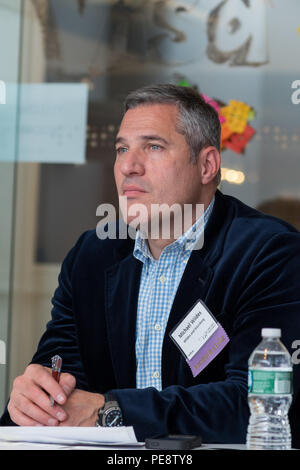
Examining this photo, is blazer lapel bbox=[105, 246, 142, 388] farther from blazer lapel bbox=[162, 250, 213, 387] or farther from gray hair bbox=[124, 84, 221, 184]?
gray hair bbox=[124, 84, 221, 184]

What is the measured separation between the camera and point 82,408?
1.79m

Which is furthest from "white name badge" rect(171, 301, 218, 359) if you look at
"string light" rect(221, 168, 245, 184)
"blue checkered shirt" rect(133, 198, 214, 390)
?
"string light" rect(221, 168, 245, 184)

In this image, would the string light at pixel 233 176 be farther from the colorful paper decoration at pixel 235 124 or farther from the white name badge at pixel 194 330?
the white name badge at pixel 194 330

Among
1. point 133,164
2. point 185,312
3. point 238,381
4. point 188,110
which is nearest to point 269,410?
point 238,381

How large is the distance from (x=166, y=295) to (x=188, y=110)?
0.56 m

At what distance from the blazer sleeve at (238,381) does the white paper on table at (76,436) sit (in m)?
0.23

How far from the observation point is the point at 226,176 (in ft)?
12.7

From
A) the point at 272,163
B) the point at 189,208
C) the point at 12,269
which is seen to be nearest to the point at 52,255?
the point at 12,269

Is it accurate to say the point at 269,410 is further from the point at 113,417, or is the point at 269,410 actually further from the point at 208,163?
the point at 208,163

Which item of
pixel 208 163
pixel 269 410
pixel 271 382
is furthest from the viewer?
pixel 208 163

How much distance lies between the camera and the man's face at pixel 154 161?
2.22 m

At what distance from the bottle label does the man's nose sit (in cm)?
92

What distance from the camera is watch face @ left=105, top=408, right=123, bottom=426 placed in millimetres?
1751

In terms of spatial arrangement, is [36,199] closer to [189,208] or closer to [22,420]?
[189,208]
